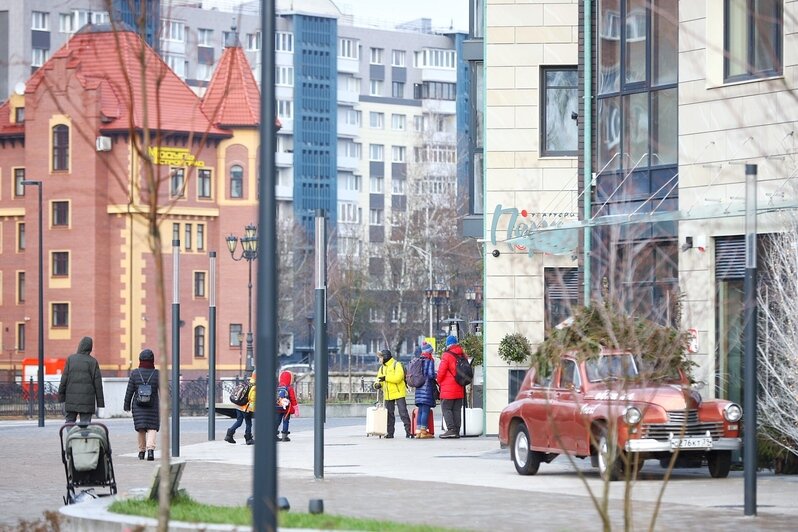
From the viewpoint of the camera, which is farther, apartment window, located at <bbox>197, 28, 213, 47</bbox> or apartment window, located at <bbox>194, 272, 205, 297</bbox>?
apartment window, located at <bbox>197, 28, 213, 47</bbox>

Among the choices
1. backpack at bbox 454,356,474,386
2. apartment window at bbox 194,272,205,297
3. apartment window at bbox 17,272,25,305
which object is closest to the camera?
backpack at bbox 454,356,474,386

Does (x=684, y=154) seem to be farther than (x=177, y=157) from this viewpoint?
No

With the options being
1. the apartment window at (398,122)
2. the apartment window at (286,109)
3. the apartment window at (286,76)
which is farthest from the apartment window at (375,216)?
the apartment window at (286,76)

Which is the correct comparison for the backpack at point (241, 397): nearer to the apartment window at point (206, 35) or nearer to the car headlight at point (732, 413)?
the car headlight at point (732, 413)

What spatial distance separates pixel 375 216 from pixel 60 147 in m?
57.1

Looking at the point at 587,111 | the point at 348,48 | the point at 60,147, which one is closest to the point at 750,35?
the point at 587,111

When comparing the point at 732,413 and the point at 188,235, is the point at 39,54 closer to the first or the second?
the point at 188,235

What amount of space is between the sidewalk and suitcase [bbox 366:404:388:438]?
5646 mm

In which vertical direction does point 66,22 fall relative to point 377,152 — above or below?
above

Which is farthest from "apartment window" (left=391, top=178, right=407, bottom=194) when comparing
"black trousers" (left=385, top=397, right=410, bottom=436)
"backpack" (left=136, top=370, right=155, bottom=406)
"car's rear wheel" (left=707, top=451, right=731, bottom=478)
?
"car's rear wheel" (left=707, top=451, right=731, bottom=478)

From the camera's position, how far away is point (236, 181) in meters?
94.7

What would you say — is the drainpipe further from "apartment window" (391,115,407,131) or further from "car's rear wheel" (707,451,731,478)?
"apartment window" (391,115,407,131)

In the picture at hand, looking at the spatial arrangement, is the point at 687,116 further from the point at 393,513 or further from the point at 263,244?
the point at 263,244

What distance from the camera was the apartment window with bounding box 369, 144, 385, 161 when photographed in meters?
146
